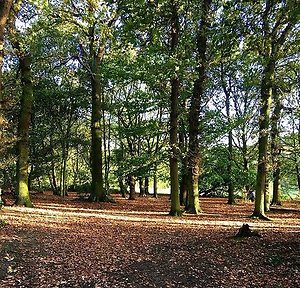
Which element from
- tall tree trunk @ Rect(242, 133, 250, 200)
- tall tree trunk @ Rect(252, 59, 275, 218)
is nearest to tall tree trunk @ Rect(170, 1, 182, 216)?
tall tree trunk @ Rect(252, 59, 275, 218)

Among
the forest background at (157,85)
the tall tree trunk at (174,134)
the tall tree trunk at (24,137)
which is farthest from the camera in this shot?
the tall tree trunk at (24,137)

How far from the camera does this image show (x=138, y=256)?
889 cm

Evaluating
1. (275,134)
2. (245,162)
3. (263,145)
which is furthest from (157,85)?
(245,162)

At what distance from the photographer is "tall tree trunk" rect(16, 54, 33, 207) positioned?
17.0 meters

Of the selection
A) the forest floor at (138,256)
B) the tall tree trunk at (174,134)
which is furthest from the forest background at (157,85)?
the forest floor at (138,256)

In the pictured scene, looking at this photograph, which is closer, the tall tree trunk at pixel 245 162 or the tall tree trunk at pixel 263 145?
the tall tree trunk at pixel 263 145

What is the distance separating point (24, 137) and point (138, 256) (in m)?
10.3

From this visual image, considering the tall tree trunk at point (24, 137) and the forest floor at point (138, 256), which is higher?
the tall tree trunk at point (24, 137)

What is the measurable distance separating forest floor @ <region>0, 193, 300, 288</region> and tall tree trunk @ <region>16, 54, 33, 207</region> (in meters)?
3.86

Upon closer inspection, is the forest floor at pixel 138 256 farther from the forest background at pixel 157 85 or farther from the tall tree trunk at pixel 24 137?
the forest background at pixel 157 85

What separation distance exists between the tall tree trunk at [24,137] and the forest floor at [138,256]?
12.7 feet

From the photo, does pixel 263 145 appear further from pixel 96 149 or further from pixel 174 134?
pixel 96 149

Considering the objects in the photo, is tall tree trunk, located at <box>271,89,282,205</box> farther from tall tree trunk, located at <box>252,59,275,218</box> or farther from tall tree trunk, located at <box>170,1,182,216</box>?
tall tree trunk, located at <box>170,1,182,216</box>

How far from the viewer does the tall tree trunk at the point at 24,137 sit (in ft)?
55.7
